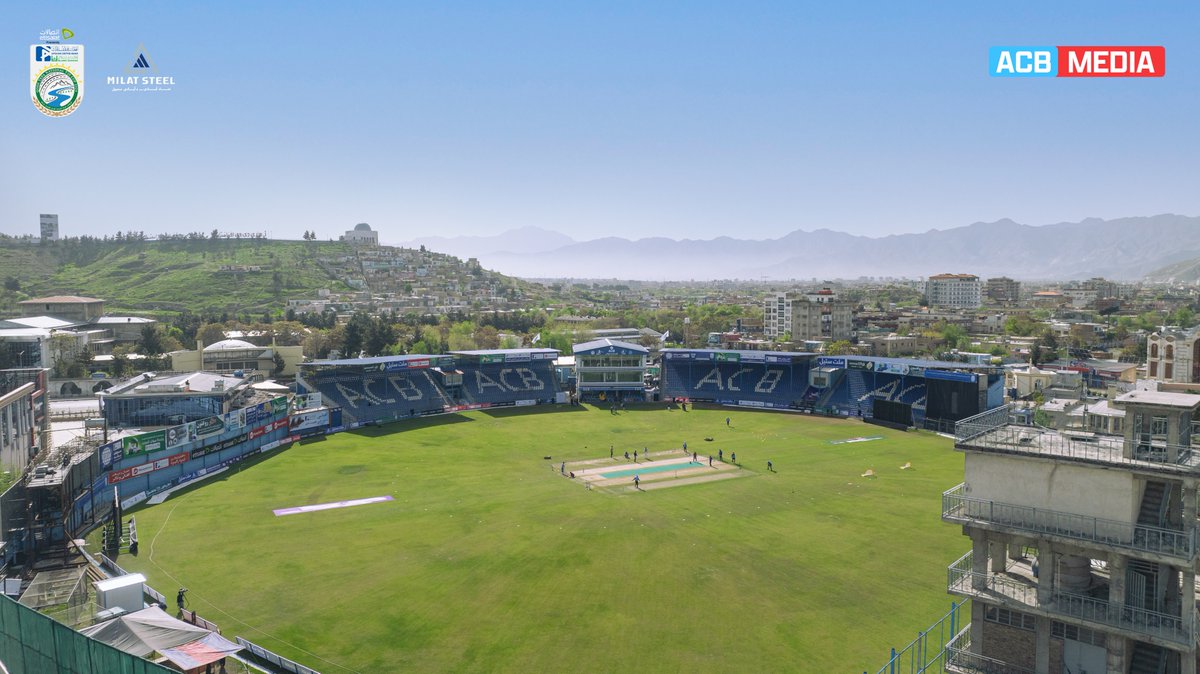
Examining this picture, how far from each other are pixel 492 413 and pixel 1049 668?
68.9m

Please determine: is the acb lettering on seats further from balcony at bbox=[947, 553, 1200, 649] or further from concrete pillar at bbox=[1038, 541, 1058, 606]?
concrete pillar at bbox=[1038, 541, 1058, 606]

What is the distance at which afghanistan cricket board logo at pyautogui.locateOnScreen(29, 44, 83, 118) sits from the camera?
54.4 metres

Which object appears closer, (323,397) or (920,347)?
(323,397)

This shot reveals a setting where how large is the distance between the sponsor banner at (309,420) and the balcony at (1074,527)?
60774mm

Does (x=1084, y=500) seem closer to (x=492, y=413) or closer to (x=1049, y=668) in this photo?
(x=1049, y=668)

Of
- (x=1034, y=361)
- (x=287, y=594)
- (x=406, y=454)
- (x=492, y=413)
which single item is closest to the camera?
(x=287, y=594)

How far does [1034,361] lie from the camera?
117 metres

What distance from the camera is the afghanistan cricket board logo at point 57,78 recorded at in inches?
2141

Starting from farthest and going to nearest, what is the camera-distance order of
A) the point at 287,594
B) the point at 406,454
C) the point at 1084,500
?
the point at 406,454 → the point at 287,594 → the point at 1084,500

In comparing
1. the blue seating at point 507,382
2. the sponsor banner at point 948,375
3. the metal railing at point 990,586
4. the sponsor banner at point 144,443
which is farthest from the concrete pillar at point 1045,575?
the blue seating at point 507,382

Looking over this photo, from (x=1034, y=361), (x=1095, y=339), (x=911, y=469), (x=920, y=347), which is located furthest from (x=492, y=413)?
(x=1095, y=339)

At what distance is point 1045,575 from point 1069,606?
0.89 m

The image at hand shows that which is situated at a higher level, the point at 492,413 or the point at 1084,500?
the point at 1084,500

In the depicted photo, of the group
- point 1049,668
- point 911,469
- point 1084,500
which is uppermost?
point 1084,500
